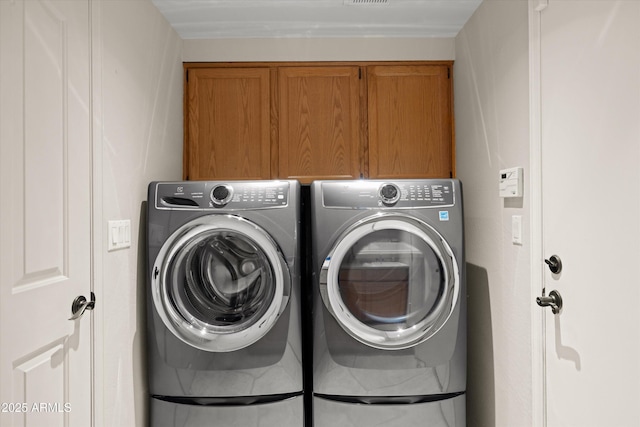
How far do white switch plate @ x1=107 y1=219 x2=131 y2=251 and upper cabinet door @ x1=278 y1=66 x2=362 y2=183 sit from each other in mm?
1018

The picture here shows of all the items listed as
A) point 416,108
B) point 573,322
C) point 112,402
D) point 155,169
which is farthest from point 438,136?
point 112,402

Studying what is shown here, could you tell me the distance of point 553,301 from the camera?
1371 millimetres

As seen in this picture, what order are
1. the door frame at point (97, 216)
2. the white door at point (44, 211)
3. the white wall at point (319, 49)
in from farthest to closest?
the white wall at point (319, 49) → the door frame at point (97, 216) → the white door at point (44, 211)

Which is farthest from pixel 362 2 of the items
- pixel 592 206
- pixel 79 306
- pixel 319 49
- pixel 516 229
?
pixel 79 306

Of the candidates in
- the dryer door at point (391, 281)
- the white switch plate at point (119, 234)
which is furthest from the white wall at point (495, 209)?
the white switch plate at point (119, 234)

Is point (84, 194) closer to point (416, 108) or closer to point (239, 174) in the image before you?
point (239, 174)

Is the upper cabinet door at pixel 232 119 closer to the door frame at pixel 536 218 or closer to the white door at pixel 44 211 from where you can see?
the white door at pixel 44 211

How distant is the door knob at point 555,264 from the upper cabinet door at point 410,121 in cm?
110

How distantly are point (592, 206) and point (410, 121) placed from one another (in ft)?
4.57

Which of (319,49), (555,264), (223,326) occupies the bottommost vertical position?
(223,326)

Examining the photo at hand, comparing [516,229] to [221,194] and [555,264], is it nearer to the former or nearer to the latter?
[555,264]

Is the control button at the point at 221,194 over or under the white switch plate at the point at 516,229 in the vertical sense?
over

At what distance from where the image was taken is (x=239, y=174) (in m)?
2.41

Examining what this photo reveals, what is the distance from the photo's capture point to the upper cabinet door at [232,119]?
2404 millimetres
